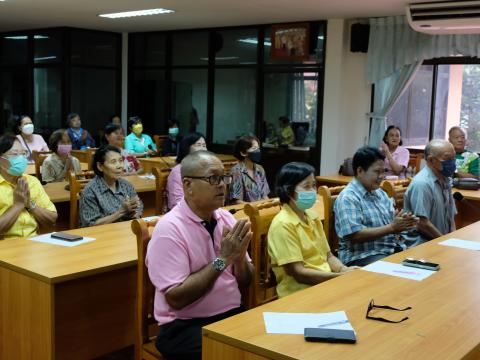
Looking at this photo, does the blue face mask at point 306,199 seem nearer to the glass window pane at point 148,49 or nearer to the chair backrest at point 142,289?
the chair backrest at point 142,289

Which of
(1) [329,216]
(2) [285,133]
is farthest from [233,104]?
(1) [329,216]

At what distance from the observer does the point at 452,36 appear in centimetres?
715

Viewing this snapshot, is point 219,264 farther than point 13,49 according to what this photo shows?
No

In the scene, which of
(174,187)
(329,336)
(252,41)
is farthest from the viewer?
(252,41)

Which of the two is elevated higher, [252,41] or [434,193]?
[252,41]

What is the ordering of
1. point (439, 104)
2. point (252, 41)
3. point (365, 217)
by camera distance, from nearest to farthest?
point (365, 217) < point (439, 104) < point (252, 41)

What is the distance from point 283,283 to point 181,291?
738 mm

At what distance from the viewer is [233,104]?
9.32 metres

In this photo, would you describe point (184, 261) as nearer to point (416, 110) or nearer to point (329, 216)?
point (329, 216)

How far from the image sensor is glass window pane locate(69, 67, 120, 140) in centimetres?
1022

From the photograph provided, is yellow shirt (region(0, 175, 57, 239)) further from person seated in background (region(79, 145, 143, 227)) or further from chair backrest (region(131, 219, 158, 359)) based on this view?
chair backrest (region(131, 219, 158, 359))

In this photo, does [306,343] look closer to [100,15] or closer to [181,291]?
[181,291]

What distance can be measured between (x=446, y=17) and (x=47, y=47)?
668cm

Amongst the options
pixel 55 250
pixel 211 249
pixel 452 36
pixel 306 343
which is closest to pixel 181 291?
pixel 211 249
